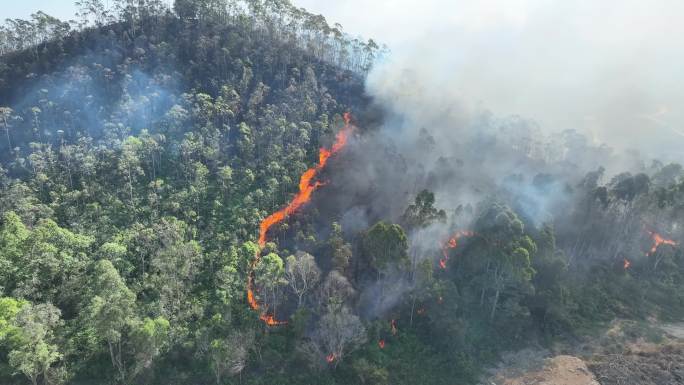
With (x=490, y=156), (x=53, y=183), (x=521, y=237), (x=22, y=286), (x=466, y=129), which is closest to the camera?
(x=22, y=286)

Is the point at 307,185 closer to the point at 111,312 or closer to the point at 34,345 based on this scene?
the point at 111,312

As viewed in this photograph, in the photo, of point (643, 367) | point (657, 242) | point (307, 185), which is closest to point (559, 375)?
point (643, 367)

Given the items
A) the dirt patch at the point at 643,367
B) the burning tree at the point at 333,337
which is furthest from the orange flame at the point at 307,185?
the dirt patch at the point at 643,367

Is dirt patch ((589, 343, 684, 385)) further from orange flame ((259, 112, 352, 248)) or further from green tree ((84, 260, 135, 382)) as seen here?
green tree ((84, 260, 135, 382))

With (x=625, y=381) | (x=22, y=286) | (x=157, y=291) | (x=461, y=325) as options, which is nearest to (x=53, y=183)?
(x=22, y=286)

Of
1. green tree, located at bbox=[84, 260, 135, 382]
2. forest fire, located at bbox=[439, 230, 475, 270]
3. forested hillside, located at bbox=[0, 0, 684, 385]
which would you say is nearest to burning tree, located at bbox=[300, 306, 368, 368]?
forested hillside, located at bbox=[0, 0, 684, 385]

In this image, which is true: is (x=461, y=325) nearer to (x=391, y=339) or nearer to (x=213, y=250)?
(x=391, y=339)
